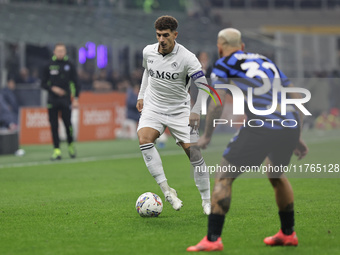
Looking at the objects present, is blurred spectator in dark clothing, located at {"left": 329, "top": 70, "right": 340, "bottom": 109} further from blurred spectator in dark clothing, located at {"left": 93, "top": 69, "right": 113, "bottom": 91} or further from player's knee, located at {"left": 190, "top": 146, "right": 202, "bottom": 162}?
player's knee, located at {"left": 190, "top": 146, "right": 202, "bottom": 162}

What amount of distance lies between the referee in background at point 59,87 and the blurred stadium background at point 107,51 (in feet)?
9.88

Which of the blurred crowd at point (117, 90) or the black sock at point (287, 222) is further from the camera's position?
the blurred crowd at point (117, 90)

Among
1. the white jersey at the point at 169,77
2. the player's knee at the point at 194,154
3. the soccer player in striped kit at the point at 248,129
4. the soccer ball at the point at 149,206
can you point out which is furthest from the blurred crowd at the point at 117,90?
the soccer player in striped kit at the point at 248,129

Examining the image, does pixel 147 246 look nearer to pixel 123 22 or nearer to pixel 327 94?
pixel 327 94

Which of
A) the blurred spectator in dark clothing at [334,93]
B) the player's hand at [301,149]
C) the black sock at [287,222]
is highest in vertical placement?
the player's hand at [301,149]

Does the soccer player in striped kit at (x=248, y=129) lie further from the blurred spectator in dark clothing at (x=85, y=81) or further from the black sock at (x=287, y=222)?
the blurred spectator in dark clothing at (x=85, y=81)

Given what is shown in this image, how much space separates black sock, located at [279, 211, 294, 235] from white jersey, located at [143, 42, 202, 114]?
2.54 metres

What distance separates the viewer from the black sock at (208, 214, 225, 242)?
256 inches

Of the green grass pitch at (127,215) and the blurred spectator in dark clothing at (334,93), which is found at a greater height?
the green grass pitch at (127,215)

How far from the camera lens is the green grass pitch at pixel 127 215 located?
6961 mm

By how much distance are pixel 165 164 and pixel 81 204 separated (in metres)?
5.99

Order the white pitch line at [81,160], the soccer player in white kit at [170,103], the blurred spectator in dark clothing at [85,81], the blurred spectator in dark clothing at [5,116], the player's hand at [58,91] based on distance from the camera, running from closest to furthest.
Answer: the soccer player in white kit at [170,103], the white pitch line at [81,160], the player's hand at [58,91], the blurred spectator in dark clothing at [5,116], the blurred spectator in dark clothing at [85,81]

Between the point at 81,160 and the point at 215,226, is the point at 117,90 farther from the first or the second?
the point at 215,226

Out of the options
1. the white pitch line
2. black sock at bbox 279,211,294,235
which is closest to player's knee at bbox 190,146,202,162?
black sock at bbox 279,211,294,235
